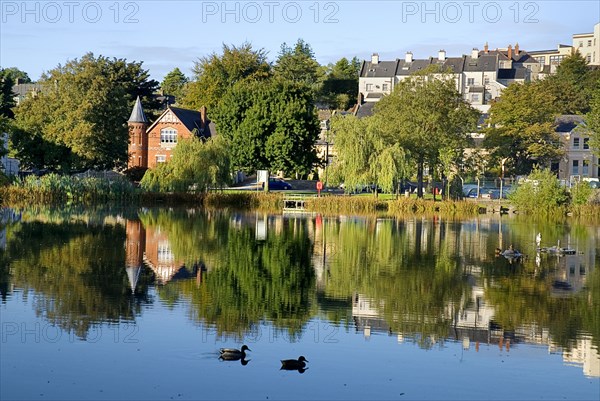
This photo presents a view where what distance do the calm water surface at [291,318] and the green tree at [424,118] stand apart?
93.8ft

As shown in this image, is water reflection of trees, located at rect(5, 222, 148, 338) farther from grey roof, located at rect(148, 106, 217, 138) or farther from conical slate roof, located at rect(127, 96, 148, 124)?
conical slate roof, located at rect(127, 96, 148, 124)

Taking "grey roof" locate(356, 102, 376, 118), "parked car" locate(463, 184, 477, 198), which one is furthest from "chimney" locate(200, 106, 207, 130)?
"parked car" locate(463, 184, 477, 198)

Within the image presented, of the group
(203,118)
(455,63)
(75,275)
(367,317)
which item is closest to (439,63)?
(455,63)

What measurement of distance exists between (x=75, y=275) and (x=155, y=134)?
62463 millimetres

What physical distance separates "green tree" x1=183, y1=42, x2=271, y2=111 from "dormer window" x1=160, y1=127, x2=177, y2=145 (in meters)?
7.55

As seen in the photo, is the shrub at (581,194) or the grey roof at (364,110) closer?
the shrub at (581,194)

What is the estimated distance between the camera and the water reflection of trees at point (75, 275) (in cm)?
2273

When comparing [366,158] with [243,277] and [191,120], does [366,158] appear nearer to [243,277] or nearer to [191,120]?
[191,120]

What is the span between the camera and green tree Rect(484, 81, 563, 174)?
80000 millimetres

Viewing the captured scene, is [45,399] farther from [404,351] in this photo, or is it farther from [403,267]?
[403,267]

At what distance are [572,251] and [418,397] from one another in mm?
24962

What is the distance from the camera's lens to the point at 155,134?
295 feet

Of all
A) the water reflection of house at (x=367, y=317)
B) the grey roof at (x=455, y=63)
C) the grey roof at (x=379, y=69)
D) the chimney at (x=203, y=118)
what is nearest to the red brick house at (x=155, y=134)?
the chimney at (x=203, y=118)

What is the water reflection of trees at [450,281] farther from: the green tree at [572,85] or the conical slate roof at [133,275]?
the green tree at [572,85]
